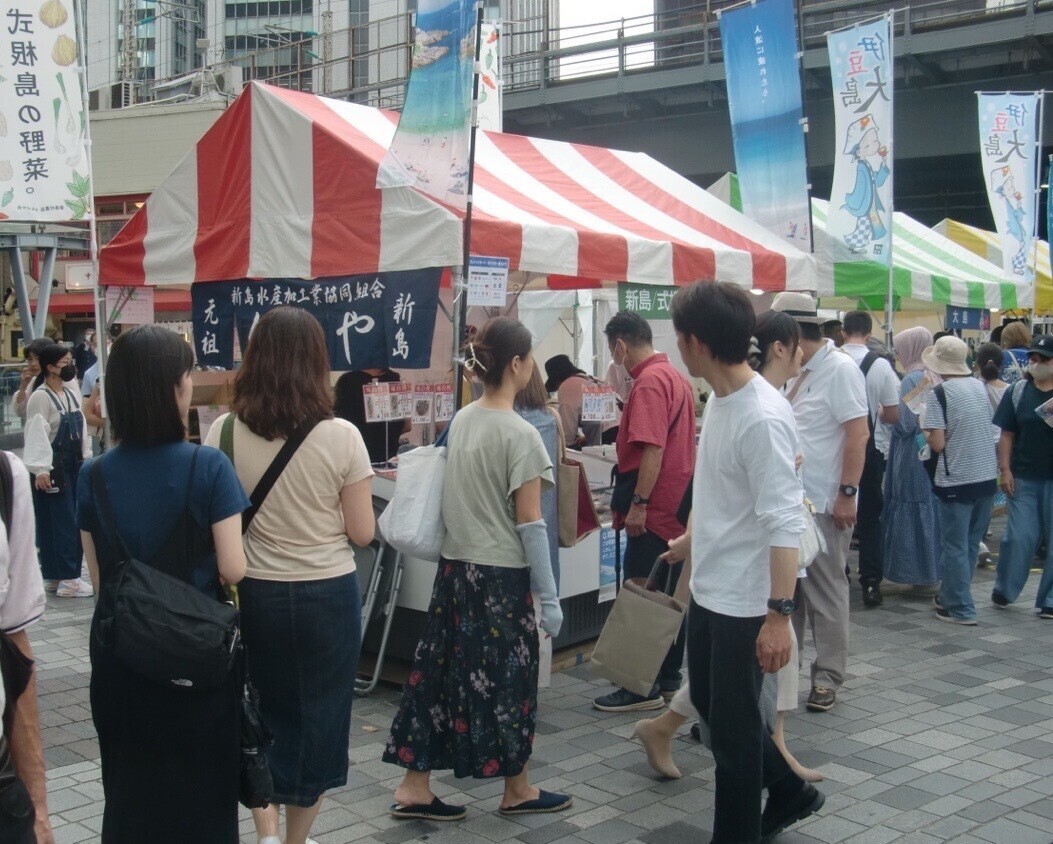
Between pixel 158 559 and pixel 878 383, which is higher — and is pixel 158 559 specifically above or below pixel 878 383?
below

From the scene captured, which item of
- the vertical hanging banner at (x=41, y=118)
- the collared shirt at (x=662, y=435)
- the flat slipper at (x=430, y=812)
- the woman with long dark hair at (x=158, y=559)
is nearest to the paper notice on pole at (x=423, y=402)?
the collared shirt at (x=662, y=435)

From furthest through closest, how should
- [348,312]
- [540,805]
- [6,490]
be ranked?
1. [348,312]
2. [540,805]
3. [6,490]

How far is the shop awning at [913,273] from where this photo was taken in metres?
9.43

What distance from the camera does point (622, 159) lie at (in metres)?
9.09

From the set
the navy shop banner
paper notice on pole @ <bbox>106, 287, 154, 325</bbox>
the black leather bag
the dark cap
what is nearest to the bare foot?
the black leather bag

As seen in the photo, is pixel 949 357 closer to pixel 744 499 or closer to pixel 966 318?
pixel 744 499

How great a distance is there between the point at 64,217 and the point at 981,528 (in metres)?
6.91

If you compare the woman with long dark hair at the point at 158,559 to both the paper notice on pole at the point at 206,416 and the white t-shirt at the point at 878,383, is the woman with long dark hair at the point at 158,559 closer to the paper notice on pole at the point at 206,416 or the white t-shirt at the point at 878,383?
the paper notice on pole at the point at 206,416

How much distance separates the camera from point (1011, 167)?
42.9ft

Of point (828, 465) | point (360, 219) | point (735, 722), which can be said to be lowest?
point (735, 722)

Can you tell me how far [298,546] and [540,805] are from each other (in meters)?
1.53

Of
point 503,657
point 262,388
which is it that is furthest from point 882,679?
point 262,388

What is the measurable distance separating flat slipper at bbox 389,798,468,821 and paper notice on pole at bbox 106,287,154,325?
4.80 m

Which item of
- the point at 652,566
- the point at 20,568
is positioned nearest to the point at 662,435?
the point at 652,566
